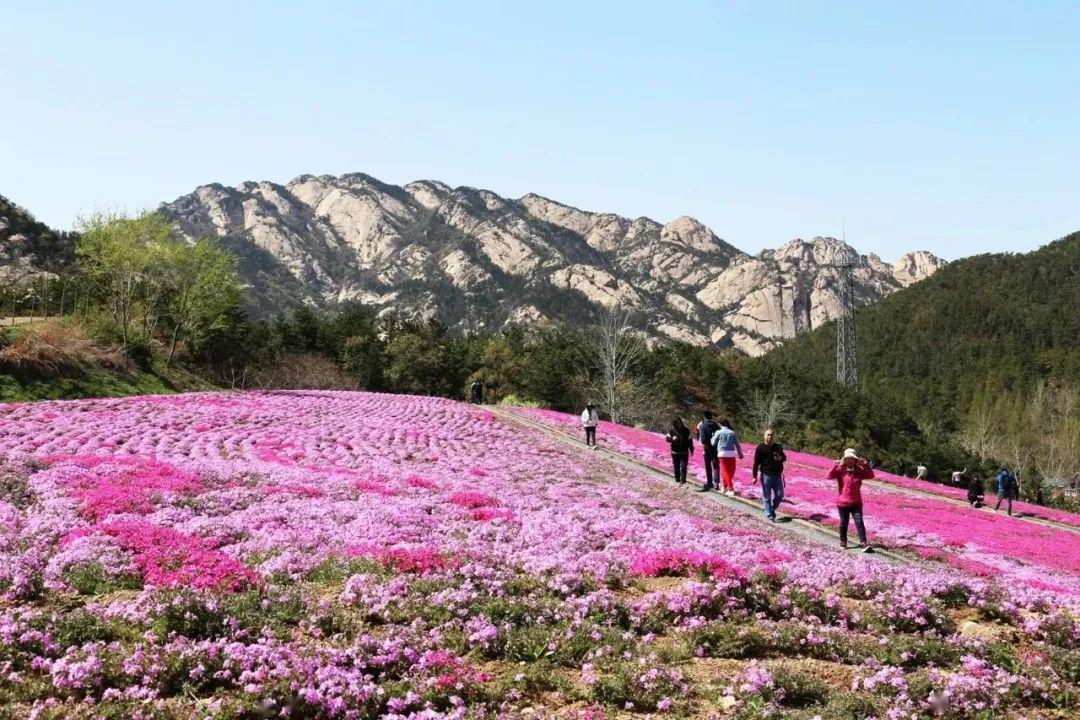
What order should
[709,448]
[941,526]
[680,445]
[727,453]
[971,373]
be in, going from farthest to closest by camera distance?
[971,373] < [680,445] < [709,448] < [941,526] < [727,453]

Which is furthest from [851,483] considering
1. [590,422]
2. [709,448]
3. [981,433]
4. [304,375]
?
A: [981,433]

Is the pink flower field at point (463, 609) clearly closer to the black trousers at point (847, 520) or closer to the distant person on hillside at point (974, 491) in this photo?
the black trousers at point (847, 520)

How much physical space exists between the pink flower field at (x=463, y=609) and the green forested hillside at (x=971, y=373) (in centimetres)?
7251

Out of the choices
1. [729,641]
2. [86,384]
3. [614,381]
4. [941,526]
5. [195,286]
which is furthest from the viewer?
[614,381]

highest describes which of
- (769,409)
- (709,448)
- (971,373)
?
(971,373)

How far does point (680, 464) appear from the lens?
24781 millimetres

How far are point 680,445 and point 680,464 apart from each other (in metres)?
0.92

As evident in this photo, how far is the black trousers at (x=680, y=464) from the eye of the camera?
24.5 metres

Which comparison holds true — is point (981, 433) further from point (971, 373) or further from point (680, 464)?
point (680, 464)

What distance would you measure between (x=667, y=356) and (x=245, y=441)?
268 feet

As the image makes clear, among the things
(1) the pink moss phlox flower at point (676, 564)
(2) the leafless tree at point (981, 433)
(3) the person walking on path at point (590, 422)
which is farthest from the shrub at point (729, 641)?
(2) the leafless tree at point (981, 433)

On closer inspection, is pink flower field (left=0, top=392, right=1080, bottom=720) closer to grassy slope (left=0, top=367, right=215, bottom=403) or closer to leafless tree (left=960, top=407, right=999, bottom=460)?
grassy slope (left=0, top=367, right=215, bottom=403)

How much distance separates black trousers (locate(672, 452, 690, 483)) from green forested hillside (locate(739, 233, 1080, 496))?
199 feet

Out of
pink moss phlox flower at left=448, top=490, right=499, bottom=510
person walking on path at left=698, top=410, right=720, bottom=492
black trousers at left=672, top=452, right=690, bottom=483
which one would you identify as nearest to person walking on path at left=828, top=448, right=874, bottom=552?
person walking on path at left=698, top=410, right=720, bottom=492
